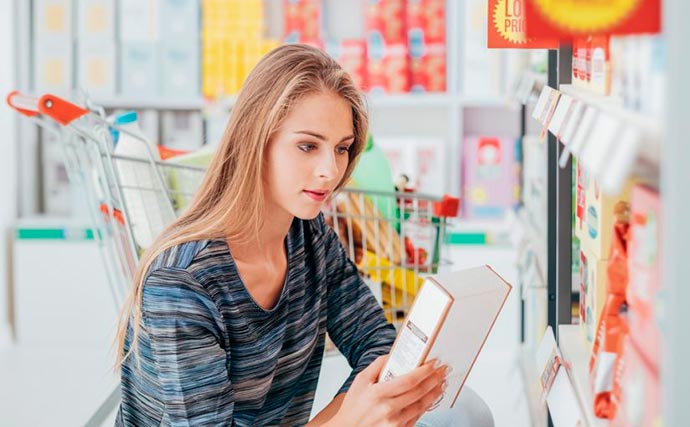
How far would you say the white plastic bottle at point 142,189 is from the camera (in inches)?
90.0

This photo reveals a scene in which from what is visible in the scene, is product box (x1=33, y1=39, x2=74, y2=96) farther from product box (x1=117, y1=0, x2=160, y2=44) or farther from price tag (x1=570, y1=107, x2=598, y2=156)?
price tag (x1=570, y1=107, x2=598, y2=156)

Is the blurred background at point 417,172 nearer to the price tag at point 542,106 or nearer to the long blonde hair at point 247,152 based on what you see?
the price tag at point 542,106

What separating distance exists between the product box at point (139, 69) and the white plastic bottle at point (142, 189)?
6.21 ft

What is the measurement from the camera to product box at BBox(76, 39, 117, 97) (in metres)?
4.21

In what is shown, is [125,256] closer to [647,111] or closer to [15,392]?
[15,392]

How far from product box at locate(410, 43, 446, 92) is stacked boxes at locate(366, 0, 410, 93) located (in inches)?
2.0

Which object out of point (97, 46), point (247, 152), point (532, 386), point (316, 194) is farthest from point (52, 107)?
point (97, 46)

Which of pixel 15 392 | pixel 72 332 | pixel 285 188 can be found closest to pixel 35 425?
pixel 15 392

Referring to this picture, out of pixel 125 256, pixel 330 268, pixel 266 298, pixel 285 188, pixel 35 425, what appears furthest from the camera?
pixel 35 425

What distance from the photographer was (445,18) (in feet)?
13.6

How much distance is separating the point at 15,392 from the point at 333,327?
2.04 m

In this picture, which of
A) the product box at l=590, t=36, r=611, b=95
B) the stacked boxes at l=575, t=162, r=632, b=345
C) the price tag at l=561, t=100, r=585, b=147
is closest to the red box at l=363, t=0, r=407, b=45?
the stacked boxes at l=575, t=162, r=632, b=345

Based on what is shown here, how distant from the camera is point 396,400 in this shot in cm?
148

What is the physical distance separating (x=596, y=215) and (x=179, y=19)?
299cm
